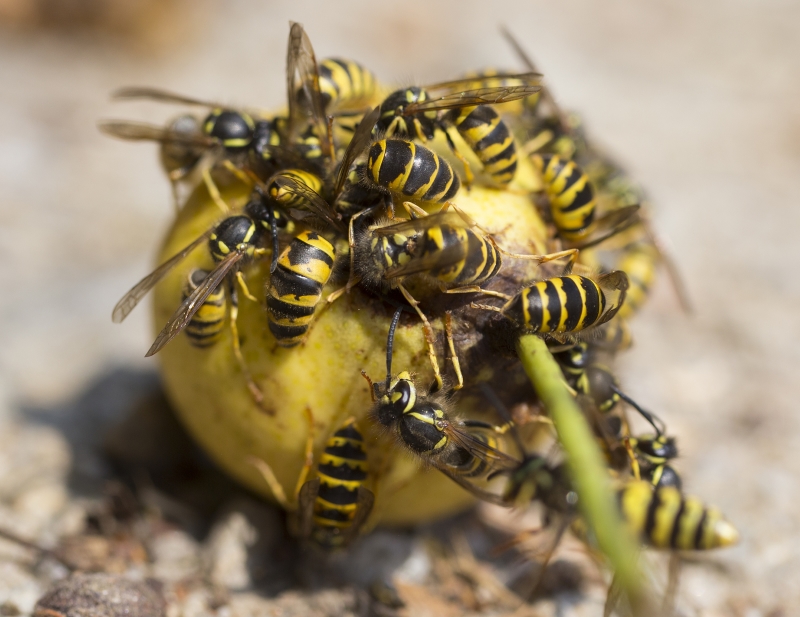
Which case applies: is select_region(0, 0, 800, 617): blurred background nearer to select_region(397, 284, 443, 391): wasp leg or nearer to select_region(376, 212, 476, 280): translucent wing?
select_region(376, 212, 476, 280): translucent wing

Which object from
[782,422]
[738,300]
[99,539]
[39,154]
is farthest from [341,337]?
[39,154]

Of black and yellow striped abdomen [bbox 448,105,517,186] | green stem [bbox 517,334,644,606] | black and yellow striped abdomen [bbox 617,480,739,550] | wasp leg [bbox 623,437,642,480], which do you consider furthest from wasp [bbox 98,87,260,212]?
black and yellow striped abdomen [bbox 617,480,739,550]

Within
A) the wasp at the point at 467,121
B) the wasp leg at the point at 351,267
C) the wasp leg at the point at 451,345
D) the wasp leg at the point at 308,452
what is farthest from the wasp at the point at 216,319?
the wasp at the point at 467,121

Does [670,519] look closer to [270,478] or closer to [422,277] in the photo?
[422,277]

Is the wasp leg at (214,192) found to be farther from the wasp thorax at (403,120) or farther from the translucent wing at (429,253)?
the translucent wing at (429,253)

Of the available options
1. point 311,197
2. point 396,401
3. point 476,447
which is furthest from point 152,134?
point 476,447

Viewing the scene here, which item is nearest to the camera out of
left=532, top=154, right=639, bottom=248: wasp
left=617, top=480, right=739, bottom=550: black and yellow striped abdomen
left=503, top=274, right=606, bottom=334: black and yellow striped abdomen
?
left=503, top=274, right=606, bottom=334: black and yellow striped abdomen
